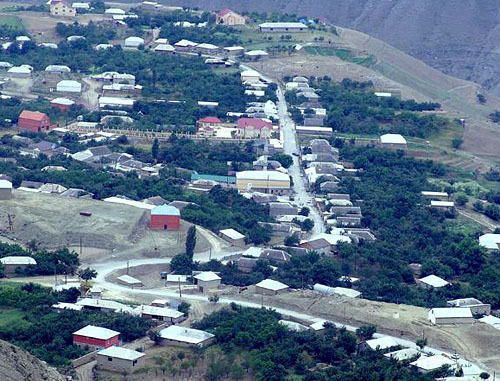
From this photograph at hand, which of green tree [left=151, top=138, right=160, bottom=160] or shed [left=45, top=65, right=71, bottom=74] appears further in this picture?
shed [left=45, top=65, right=71, bottom=74]

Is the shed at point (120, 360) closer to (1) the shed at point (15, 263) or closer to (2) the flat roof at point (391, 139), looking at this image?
(1) the shed at point (15, 263)

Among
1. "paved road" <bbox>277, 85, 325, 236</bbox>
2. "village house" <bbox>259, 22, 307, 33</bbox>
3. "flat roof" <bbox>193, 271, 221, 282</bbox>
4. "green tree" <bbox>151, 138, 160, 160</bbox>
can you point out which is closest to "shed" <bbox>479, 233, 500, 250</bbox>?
"paved road" <bbox>277, 85, 325, 236</bbox>

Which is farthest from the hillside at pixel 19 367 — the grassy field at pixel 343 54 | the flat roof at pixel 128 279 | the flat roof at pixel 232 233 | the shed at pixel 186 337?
the grassy field at pixel 343 54

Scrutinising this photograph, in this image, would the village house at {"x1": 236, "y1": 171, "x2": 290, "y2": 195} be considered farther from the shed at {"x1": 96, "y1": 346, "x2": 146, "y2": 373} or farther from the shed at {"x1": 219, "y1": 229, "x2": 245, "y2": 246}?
the shed at {"x1": 96, "y1": 346, "x2": 146, "y2": 373}

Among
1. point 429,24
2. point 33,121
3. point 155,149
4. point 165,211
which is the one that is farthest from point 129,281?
point 429,24

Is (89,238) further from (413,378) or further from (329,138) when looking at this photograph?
(329,138)

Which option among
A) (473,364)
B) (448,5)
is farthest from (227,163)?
(448,5)
